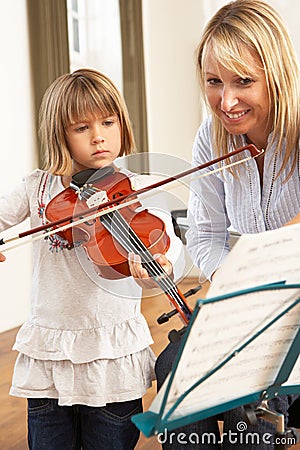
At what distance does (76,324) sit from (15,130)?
2.30 m

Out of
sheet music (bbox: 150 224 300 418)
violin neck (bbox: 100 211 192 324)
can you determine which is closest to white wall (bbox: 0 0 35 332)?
violin neck (bbox: 100 211 192 324)

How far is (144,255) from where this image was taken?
4.75 feet

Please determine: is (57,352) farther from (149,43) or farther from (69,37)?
(149,43)

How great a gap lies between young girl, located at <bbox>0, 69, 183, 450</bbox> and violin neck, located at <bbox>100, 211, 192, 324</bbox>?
151mm

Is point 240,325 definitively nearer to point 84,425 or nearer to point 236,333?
point 236,333

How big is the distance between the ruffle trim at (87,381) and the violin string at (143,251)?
12.5 inches

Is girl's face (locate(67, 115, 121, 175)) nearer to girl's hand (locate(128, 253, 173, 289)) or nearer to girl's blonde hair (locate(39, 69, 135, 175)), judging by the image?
girl's blonde hair (locate(39, 69, 135, 175))

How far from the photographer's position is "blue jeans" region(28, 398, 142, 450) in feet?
5.44

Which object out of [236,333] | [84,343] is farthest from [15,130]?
[236,333]

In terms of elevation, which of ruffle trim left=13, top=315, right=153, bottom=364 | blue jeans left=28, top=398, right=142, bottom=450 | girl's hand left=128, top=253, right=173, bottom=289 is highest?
girl's hand left=128, top=253, right=173, bottom=289

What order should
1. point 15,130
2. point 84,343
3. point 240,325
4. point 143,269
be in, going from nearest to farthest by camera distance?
point 240,325, point 143,269, point 84,343, point 15,130

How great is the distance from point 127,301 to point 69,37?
9.08ft

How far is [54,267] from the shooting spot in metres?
1.68

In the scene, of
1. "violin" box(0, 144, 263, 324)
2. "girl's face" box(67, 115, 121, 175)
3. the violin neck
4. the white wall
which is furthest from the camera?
the white wall
